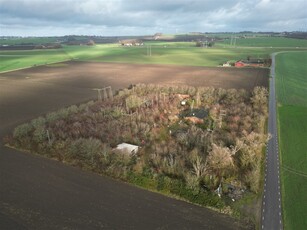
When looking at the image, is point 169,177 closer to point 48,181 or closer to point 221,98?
point 48,181

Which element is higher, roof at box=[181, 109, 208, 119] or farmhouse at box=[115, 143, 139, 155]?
farmhouse at box=[115, 143, 139, 155]

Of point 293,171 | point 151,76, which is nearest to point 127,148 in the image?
point 293,171

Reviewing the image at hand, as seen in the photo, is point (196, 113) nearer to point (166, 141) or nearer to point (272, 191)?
point (166, 141)

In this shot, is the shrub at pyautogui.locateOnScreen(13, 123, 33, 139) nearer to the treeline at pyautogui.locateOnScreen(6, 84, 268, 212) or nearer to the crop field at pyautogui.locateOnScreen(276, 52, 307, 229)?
the treeline at pyautogui.locateOnScreen(6, 84, 268, 212)

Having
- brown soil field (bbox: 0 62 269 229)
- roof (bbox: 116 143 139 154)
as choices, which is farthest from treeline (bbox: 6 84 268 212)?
brown soil field (bbox: 0 62 269 229)

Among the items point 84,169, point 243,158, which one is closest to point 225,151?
point 243,158
